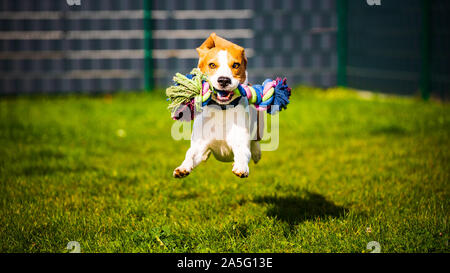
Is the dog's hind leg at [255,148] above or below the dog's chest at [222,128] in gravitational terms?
below

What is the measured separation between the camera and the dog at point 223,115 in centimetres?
252

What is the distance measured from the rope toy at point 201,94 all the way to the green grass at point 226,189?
729 mm

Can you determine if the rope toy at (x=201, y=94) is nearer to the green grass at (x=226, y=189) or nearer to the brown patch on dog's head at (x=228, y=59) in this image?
the brown patch on dog's head at (x=228, y=59)

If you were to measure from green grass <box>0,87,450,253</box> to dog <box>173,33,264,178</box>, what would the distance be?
54 centimetres

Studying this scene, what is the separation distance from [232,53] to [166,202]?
57.0 inches

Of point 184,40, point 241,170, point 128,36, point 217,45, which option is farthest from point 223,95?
point 128,36

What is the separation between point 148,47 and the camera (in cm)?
945

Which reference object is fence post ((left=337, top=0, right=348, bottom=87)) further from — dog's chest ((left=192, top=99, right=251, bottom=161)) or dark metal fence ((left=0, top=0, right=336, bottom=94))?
dog's chest ((left=192, top=99, right=251, bottom=161))

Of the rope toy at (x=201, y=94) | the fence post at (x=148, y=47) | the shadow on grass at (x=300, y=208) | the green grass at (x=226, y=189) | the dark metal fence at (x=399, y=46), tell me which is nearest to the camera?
the rope toy at (x=201, y=94)

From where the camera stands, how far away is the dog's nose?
2408 mm

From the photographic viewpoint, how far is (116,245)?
2.72 metres

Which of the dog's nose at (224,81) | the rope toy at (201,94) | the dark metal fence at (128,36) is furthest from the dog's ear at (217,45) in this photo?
the dark metal fence at (128,36)

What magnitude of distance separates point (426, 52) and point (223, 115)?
283 inches
